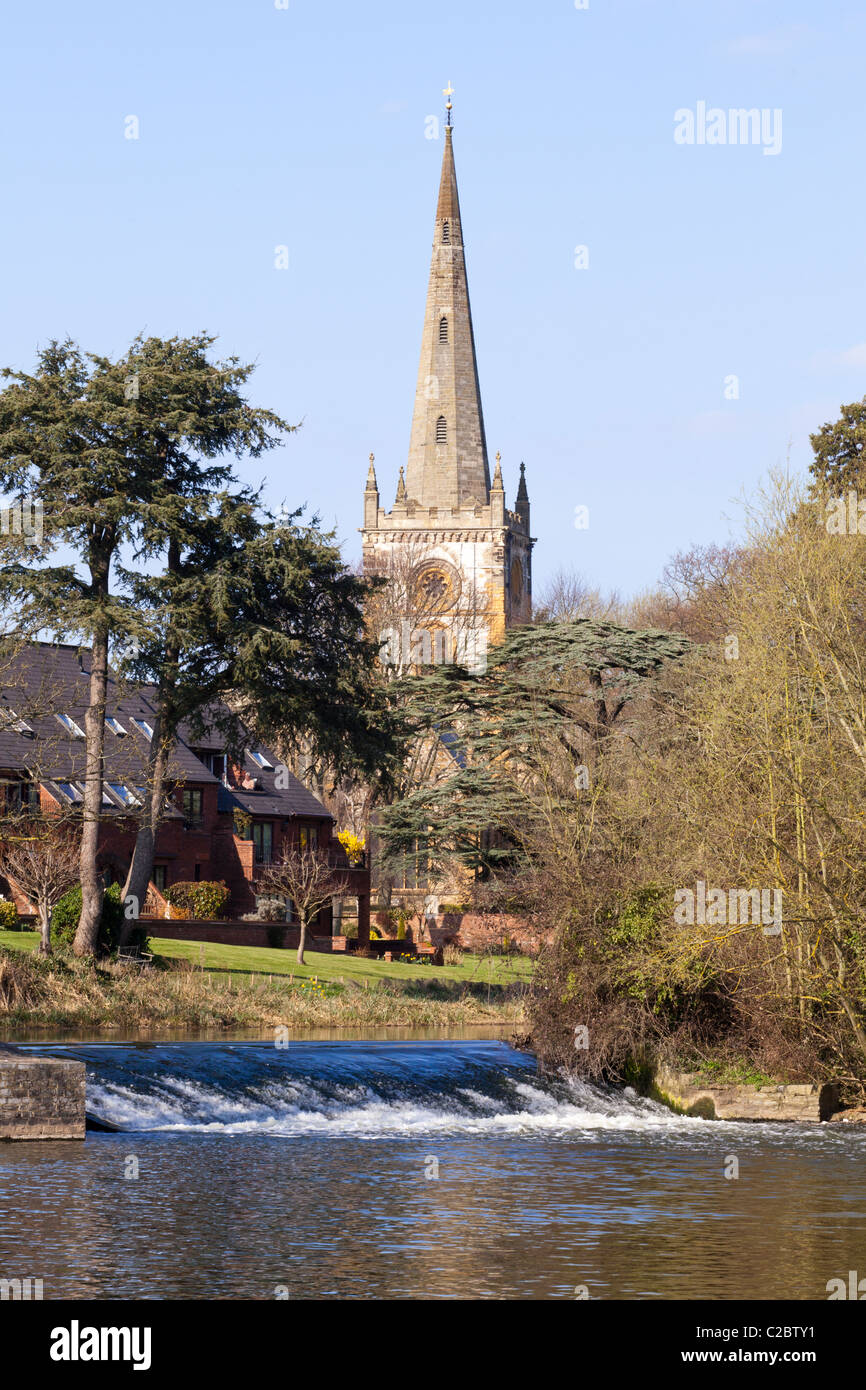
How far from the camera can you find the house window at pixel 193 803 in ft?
205

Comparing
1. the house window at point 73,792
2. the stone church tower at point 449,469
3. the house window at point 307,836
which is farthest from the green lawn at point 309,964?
Result: the stone church tower at point 449,469

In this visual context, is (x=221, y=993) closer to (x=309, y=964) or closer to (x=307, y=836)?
(x=309, y=964)

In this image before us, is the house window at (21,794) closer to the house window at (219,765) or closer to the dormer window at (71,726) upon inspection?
the dormer window at (71,726)

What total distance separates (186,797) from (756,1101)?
130ft

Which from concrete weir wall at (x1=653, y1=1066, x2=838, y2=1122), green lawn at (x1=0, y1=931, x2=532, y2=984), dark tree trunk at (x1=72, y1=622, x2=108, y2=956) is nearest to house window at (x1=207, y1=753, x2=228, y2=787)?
green lawn at (x1=0, y1=931, x2=532, y2=984)

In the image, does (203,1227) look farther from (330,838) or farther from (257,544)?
(330,838)

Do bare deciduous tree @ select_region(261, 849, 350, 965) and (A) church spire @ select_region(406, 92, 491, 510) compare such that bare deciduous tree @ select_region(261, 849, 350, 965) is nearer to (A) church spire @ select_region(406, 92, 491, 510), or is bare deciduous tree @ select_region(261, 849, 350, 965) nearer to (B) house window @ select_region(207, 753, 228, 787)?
(B) house window @ select_region(207, 753, 228, 787)

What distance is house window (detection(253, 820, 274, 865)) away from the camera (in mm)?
A: 67000

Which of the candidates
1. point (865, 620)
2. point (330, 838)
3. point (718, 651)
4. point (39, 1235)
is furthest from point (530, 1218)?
point (330, 838)

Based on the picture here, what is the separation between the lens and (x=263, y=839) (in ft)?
222

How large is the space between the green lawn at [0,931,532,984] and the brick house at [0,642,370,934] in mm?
4270

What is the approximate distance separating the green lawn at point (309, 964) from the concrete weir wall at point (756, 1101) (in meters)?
16.9

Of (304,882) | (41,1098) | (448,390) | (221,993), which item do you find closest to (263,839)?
(304,882)

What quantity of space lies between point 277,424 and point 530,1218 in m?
34.5
